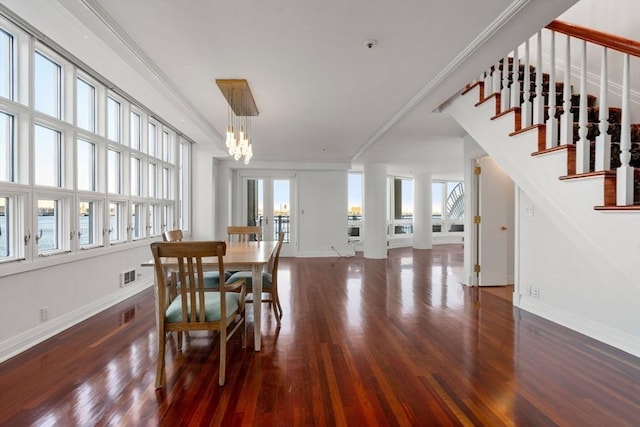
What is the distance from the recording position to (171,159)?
575 centimetres

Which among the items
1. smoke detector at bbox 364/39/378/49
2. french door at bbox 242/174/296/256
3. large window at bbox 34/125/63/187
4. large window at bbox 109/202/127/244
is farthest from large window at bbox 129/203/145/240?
smoke detector at bbox 364/39/378/49

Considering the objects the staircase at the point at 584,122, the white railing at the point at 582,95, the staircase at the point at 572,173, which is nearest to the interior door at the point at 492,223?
the staircase at the point at 572,173

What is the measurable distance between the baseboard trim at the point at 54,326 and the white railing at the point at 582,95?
4.60m

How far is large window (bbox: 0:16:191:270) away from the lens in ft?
8.45

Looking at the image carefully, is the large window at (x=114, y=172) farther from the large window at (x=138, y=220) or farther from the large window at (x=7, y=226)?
Answer: the large window at (x=7, y=226)

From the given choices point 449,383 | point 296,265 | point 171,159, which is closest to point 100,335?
point 449,383

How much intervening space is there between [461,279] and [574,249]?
7.60 feet

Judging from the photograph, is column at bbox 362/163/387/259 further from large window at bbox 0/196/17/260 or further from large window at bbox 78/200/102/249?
large window at bbox 0/196/17/260

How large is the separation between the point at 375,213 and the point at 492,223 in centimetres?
331

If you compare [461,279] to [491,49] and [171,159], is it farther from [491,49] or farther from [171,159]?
[171,159]

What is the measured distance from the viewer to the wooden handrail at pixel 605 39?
190 centimetres

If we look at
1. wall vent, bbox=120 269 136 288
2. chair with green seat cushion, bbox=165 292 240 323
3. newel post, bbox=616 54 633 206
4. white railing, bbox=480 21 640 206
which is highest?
white railing, bbox=480 21 640 206

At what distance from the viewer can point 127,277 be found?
4.19m

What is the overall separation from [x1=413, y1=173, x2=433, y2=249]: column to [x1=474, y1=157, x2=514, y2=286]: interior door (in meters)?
4.82
